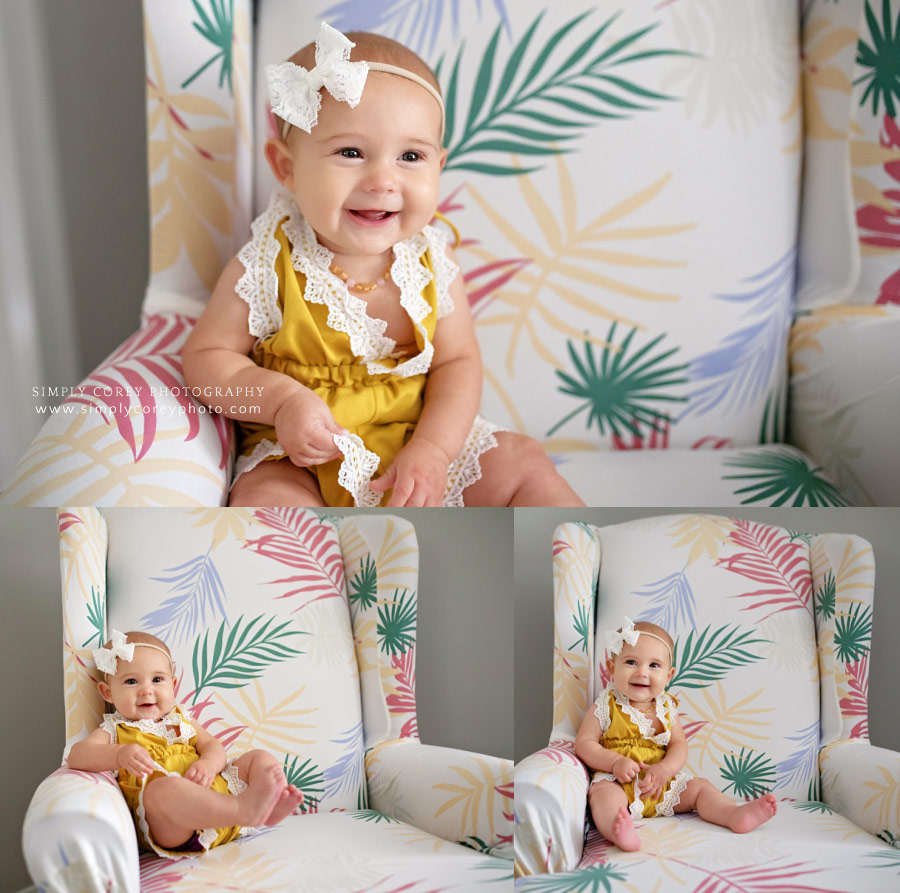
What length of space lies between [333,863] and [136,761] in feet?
0.49

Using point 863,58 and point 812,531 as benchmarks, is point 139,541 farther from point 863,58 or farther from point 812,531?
point 863,58

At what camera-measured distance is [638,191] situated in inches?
39.8

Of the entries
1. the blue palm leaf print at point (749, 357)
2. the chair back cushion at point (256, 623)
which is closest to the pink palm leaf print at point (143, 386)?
the chair back cushion at point (256, 623)

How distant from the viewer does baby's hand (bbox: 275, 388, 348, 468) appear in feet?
2.56

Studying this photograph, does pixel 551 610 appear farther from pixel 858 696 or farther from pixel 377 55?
pixel 377 55

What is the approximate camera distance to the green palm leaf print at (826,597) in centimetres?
69

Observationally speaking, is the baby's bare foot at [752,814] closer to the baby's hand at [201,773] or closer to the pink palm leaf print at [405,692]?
the pink palm leaf print at [405,692]

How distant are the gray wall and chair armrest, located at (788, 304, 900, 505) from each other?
0.19 meters

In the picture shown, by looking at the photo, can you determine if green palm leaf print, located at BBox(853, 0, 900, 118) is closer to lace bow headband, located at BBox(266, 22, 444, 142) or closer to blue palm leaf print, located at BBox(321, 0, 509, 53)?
blue palm leaf print, located at BBox(321, 0, 509, 53)

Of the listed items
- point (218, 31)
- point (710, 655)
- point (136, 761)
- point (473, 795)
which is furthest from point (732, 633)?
point (218, 31)

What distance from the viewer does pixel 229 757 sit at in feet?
2.11

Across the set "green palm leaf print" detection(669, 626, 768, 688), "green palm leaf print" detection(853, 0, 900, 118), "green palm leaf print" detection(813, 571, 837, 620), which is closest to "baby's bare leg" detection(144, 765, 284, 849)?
"green palm leaf print" detection(669, 626, 768, 688)

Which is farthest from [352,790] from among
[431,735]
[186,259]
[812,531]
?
[186,259]

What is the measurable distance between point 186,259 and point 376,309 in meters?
0.24
